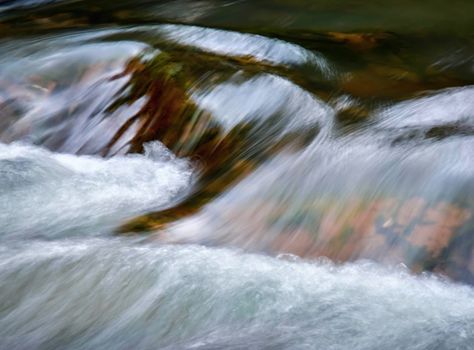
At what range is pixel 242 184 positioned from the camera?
439 centimetres

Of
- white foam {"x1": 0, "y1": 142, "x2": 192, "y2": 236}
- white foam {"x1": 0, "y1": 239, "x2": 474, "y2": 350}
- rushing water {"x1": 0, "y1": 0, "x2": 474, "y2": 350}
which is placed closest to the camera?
white foam {"x1": 0, "y1": 239, "x2": 474, "y2": 350}

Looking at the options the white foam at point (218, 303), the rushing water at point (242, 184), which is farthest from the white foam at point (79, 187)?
the white foam at point (218, 303)

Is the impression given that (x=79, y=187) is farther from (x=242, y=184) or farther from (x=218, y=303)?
(x=218, y=303)

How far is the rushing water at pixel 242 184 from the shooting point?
344cm

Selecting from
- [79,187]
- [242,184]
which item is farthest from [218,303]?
[79,187]

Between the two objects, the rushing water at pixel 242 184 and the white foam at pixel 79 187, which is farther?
the white foam at pixel 79 187

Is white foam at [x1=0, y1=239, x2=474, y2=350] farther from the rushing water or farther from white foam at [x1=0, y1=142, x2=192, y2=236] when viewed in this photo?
white foam at [x1=0, y1=142, x2=192, y2=236]

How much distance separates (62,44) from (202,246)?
328 cm

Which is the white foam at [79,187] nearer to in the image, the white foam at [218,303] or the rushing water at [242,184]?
the rushing water at [242,184]

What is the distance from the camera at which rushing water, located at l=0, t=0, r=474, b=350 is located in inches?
136

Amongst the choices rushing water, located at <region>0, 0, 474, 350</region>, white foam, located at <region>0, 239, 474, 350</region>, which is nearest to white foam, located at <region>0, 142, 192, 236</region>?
rushing water, located at <region>0, 0, 474, 350</region>

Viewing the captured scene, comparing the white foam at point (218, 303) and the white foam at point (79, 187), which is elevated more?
the white foam at point (79, 187)

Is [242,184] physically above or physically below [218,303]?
above

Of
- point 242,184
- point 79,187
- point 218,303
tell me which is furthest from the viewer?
point 79,187
